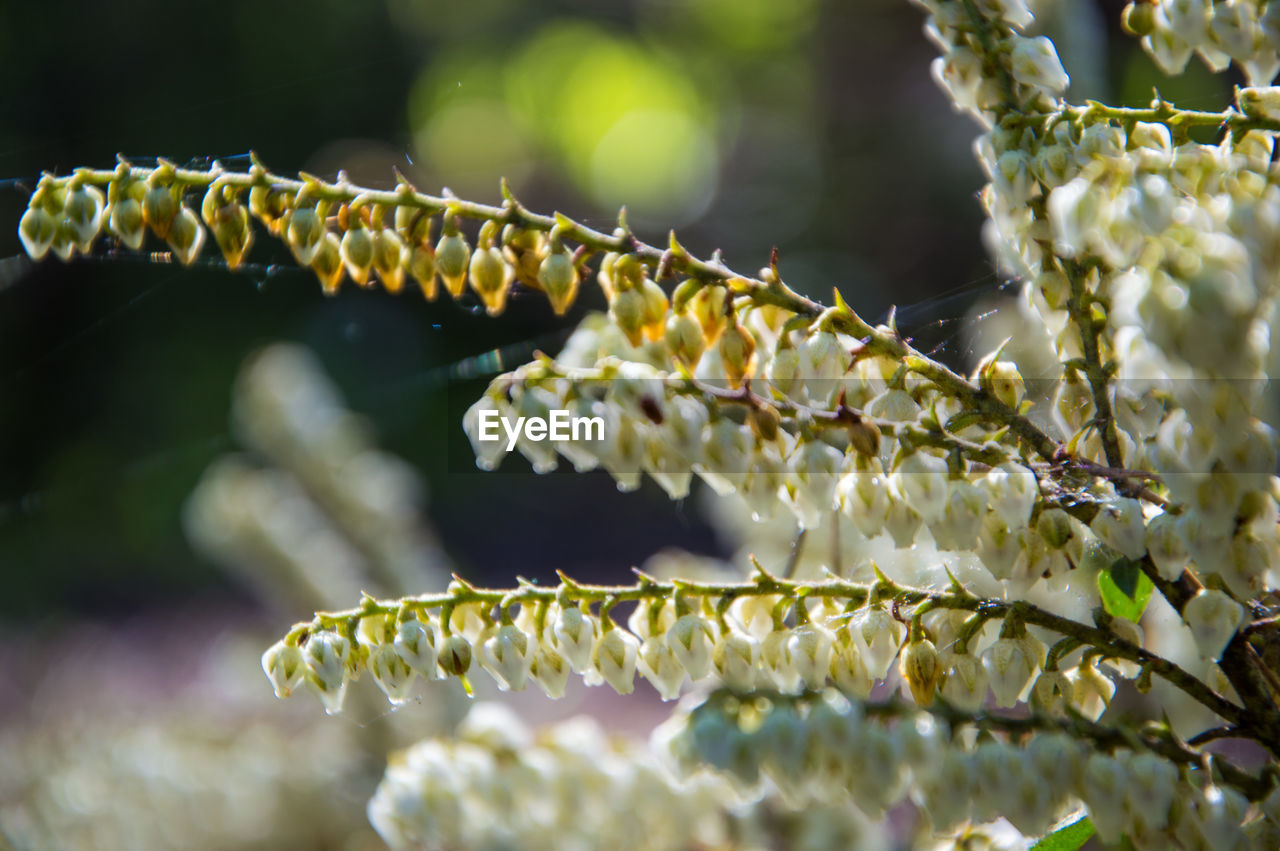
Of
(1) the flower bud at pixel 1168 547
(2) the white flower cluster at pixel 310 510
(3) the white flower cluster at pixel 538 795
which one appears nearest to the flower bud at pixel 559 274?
(1) the flower bud at pixel 1168 547

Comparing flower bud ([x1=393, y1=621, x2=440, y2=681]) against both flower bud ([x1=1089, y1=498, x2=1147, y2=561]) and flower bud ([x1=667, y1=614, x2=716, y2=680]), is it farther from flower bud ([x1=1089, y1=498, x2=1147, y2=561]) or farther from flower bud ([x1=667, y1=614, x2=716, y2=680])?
flower bud ([x1=1089, y1=498, x2=1147, y2=561])

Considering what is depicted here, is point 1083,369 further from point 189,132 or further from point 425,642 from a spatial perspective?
point 189,132

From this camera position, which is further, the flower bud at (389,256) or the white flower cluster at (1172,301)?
the flower bud at (389,256)

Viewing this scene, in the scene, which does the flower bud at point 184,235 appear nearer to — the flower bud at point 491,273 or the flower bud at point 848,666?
the flower bud at point 491,273

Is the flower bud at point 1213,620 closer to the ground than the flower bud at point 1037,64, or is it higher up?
closer to the ground

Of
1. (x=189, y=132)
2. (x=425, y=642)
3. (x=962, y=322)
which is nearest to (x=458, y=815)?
(x=425, y=642)

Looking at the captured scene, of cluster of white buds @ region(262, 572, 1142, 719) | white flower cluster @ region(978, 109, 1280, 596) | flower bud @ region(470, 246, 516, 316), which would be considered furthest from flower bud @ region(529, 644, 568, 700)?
white flower cluster @ region(978, 109, 1280, 596)
